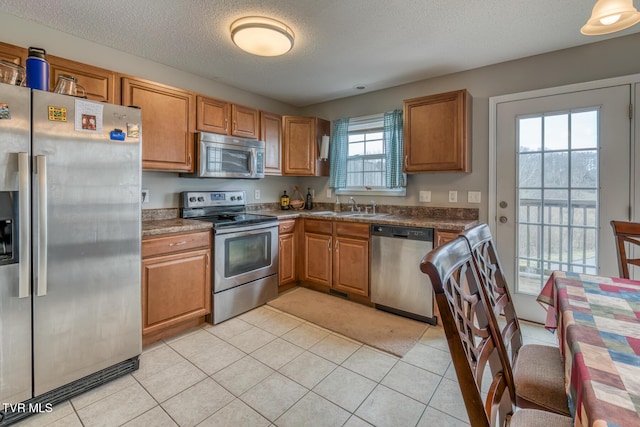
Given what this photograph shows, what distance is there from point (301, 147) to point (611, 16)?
9.76 ft

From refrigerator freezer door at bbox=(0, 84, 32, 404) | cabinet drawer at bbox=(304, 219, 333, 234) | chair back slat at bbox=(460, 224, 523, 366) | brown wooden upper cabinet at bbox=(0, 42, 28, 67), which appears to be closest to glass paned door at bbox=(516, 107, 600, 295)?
chair back slat at bbox=(460, 224, 523, 366)

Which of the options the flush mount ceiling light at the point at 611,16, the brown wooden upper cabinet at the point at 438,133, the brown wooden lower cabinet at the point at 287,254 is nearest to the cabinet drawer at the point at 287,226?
the brown wooden lower cabinet at the point at 287,254

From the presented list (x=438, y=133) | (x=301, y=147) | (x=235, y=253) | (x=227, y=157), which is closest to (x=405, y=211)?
(x=438, y=133)

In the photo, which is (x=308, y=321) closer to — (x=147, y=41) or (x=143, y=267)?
(x=143, y=267)

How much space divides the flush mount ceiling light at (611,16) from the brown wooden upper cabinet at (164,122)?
2825 mm

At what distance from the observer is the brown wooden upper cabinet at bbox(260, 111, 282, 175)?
353 centimetres

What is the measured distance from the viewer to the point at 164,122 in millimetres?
2637

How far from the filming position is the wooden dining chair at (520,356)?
106cm

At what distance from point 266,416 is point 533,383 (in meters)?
1.28

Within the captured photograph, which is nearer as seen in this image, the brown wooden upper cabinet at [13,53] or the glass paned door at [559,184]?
the brown wooden upper cabinet at [13,53]

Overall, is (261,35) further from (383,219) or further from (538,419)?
(538,419)

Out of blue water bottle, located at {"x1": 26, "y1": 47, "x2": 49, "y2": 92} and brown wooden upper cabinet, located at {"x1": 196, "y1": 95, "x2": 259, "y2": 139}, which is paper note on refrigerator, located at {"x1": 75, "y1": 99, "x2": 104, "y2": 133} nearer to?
blue water bottle, located at {"x1": 26, "y1": 47, "x2": 49, "y2": 92}

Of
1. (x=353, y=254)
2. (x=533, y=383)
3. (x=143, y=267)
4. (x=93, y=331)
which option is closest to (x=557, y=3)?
(x=533, y=383)

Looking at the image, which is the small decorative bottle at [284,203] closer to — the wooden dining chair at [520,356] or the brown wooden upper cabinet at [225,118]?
the brown wooden upper cabinet at [225,118]
